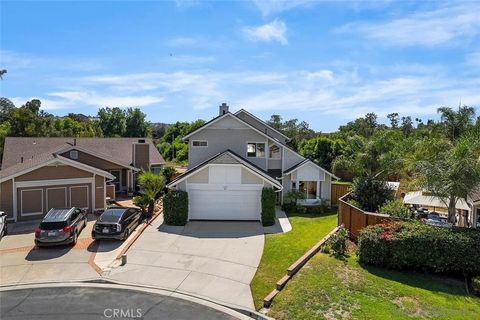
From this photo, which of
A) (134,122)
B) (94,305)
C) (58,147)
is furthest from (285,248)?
(134,122)

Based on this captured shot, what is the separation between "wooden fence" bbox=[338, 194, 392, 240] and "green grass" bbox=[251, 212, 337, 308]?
1612mm

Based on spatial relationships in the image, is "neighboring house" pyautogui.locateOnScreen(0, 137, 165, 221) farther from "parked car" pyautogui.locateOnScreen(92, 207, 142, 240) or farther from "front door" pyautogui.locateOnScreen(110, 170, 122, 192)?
"parked car" pyautogui.locateOnScreen(92, 207, 142, 240)

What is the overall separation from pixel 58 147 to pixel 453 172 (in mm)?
29135

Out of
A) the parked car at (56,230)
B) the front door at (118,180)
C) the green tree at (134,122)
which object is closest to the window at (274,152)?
the front door at (118,180)

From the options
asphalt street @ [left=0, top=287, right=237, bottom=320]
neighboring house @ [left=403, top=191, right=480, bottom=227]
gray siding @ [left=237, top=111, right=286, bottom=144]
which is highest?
gray siding @ [left=237, top=111, right=286, bottom=144]

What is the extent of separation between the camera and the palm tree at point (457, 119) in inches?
1483

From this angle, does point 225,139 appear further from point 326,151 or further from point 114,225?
point 326,151

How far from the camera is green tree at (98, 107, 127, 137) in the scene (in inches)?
3029

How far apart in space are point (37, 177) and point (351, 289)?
19.2 m

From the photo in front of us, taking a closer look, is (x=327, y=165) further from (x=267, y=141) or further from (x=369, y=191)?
(x=369, y=191)

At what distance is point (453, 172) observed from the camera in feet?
48.0

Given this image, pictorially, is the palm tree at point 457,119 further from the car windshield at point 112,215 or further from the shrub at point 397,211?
the car windshield at point 112,215

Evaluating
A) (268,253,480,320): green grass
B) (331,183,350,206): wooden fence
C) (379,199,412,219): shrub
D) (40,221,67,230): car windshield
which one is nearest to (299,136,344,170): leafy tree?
(331,183,350,206): wooden fence

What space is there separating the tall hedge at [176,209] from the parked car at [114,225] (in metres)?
2.46
